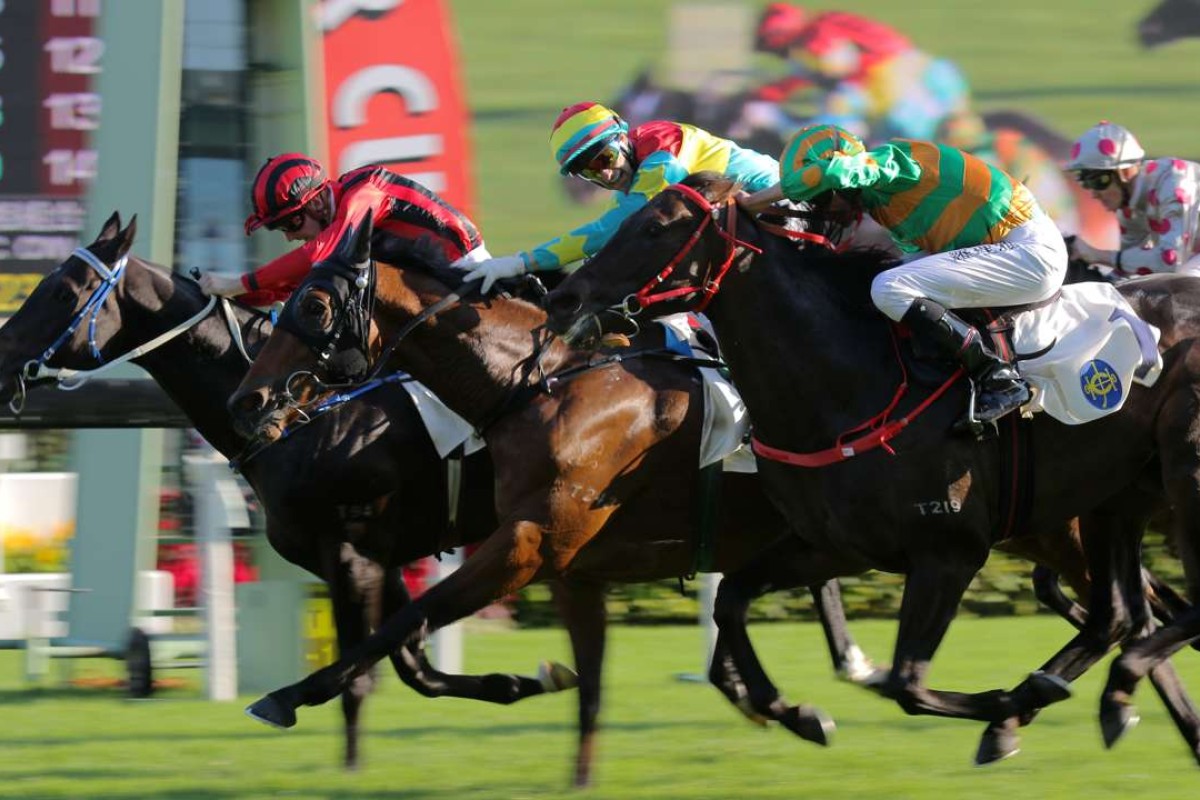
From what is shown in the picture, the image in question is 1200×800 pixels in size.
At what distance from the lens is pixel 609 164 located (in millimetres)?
5809

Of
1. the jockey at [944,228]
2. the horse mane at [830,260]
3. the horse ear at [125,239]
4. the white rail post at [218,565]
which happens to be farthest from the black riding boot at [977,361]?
the white rail post at [218,565]

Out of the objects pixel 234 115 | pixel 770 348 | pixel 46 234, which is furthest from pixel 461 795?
pixel 46 234

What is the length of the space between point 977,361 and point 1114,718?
1.08 metres

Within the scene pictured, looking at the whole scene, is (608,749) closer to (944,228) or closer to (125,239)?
(944,228)

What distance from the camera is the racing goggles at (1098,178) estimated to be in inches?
284

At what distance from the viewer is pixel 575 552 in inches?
223

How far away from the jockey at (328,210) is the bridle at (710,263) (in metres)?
1.08

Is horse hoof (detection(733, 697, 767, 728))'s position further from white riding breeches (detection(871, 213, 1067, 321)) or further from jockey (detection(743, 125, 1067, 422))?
white riding breeches (detection(871, 213, 1067, 321))

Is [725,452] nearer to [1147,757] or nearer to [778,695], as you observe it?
[778,695]

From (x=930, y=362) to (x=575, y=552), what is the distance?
119 centimetres

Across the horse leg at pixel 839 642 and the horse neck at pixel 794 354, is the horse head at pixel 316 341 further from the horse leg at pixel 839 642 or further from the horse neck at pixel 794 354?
the horse leg at pixel 839 642

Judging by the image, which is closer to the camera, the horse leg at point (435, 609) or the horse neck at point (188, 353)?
the horse leg at point (435, 609)

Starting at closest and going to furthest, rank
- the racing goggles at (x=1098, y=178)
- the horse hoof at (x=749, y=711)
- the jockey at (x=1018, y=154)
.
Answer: the horse hoof at (x=749, y=711), the racing goggles at (x=1098, y=178), the jockey at (x=1018, y=154)

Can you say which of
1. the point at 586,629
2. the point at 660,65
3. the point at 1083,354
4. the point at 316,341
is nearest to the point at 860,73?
the point at 660,65
